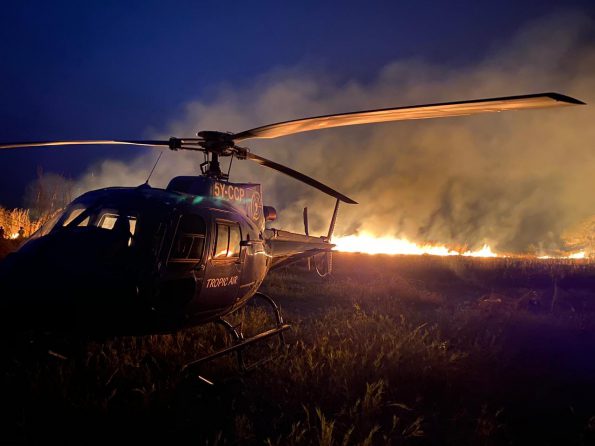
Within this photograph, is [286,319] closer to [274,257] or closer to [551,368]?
[274,257]

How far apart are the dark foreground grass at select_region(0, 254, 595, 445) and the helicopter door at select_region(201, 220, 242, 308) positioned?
1022 millimetres

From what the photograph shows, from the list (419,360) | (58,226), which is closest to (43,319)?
(58,226)

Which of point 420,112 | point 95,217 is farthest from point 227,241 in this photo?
point 420,112

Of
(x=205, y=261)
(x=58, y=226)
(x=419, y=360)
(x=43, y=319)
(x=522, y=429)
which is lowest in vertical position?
(x=522, y=429)

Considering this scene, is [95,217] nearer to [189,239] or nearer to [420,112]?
[189,239]

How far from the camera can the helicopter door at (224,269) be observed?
471 centimetres

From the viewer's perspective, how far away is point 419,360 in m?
5.72

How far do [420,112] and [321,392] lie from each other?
11.4ft

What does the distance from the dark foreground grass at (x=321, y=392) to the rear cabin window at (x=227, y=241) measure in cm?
158

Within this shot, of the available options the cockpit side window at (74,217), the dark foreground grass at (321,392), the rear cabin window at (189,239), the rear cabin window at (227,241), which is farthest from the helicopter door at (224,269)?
the cockpit side window at (74,217)

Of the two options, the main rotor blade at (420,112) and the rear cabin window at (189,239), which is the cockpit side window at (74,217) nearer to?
the rear cabin window at (189,239)

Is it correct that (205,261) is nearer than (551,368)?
Yes

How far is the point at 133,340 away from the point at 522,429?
219 inches

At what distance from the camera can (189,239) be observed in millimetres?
4625
